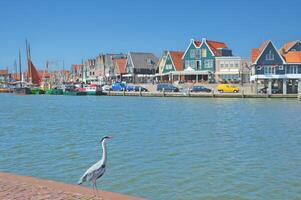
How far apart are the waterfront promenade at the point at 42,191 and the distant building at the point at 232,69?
2973 inches

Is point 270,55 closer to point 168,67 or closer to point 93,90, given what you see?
point 168,67

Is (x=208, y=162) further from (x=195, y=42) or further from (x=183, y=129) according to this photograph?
(x=195, y=42)

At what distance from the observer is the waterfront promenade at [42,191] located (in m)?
9.36

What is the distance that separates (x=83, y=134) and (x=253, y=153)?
36.3 feet

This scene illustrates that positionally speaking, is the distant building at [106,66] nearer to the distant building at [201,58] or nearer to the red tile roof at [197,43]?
the distant building at [201,58]

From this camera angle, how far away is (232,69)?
85.3m

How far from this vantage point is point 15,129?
1145 inches

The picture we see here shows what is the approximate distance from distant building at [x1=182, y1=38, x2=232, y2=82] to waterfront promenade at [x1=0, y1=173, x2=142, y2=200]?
76179 millimetres

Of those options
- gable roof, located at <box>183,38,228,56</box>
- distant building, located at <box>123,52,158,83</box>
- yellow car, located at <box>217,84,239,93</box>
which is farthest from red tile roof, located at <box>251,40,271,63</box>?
distant building, located at <box>123,52,158,83</box>

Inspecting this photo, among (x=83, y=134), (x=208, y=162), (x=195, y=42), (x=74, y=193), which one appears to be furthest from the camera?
(x=195, y=42)

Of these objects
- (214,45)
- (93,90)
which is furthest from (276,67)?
(93,90)

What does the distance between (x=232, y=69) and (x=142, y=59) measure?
3059 centimetres

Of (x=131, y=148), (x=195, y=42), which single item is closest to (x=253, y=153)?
(x=131, y=148)

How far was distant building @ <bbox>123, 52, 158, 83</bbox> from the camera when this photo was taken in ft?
343
